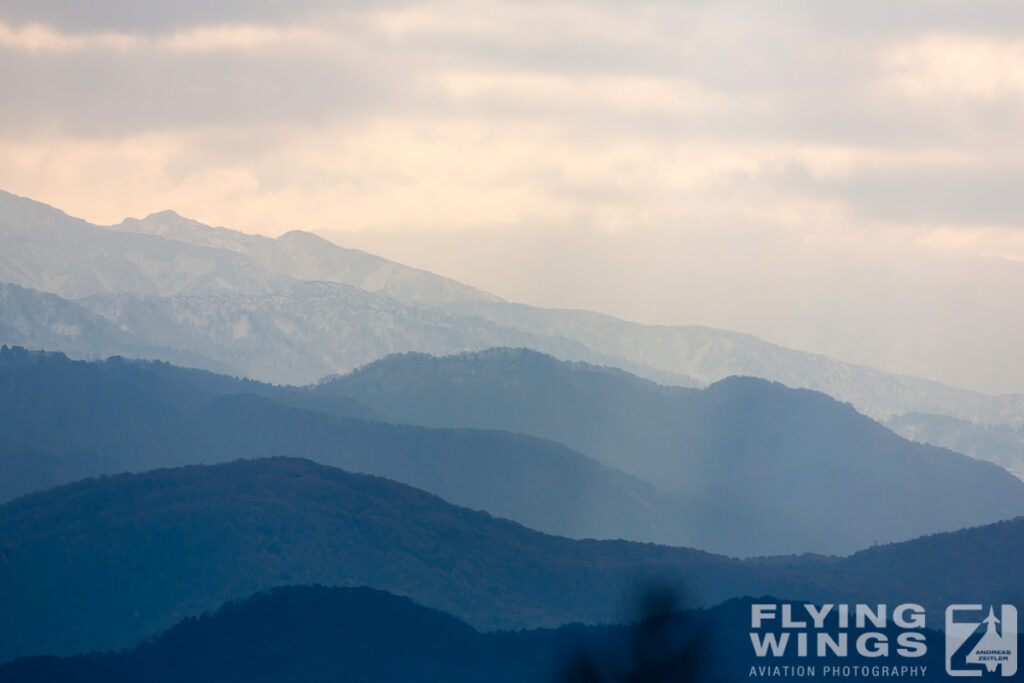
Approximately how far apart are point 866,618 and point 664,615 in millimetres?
89536

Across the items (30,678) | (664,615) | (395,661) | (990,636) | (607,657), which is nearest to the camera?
(664,615)

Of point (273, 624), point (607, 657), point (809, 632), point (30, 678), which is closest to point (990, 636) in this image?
point (809, 632)

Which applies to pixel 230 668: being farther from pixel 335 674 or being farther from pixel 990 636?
pixel 990 636

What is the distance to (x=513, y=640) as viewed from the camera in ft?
616

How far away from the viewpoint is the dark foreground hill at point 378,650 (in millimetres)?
160375

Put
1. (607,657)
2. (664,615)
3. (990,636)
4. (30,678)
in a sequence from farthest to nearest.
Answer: (990,636) → (607,657) → (30,678) → (664,615)

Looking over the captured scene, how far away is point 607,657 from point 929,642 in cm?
3676

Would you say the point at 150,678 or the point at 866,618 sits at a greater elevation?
the point at 866,618

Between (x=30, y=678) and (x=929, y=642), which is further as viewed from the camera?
(x=929, y=642)

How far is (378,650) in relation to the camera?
178625 millimetres

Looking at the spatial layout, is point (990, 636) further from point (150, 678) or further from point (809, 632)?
point (150, 678)

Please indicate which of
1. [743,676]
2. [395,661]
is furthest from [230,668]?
[743,676]

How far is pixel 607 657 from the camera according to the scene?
16300 centimetres

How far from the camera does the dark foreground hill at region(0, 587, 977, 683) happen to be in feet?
526
